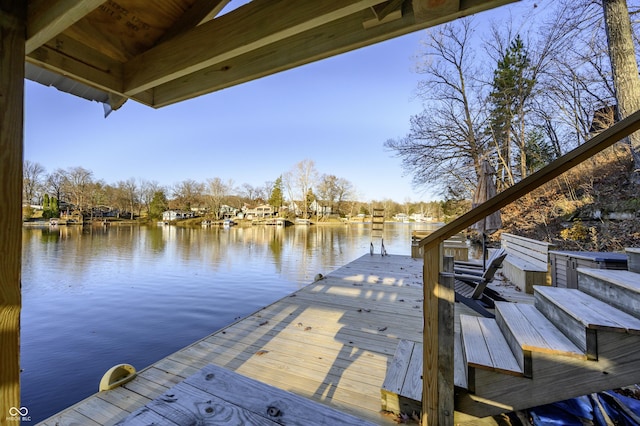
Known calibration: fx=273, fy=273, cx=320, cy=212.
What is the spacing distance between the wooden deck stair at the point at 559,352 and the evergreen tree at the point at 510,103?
10.6 metres

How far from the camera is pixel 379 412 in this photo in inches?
71.6


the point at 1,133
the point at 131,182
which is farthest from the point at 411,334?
the point at 131,182

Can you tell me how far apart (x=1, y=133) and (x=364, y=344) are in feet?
9.71

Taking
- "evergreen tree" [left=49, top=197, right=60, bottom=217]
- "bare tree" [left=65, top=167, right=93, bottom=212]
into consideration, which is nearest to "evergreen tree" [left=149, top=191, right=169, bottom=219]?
"bare tree" [left=65, top=167, right=93, bottom=212]

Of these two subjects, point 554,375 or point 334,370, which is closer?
point 554,375

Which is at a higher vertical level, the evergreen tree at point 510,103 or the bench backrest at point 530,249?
the evergreen tree at point 510,103

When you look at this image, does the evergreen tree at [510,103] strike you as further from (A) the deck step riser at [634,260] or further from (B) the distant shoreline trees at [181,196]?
(B) the distant shoreline trees at [181,196]

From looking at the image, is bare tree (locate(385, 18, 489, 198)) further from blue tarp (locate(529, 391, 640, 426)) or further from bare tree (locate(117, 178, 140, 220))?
bare tree (locate(117, 178, 140, 220))

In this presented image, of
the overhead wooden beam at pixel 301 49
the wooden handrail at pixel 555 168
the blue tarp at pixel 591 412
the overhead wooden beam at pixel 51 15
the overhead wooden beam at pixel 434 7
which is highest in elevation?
the overhead wooden beam at pixel 301 49

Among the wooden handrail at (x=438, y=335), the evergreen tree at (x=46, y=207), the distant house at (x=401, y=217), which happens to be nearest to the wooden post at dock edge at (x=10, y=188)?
the wooden handrail at (x=438, y=335)

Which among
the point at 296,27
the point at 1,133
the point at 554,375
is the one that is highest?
the point at 296,27

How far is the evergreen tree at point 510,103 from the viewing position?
10.1m

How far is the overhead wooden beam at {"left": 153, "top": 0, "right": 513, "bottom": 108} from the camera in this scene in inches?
44.3

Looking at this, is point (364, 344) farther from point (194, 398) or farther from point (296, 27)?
point (296, 27)
